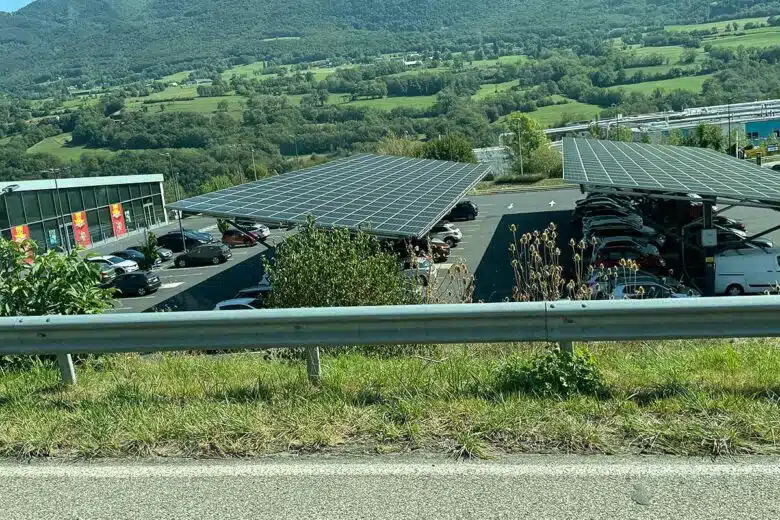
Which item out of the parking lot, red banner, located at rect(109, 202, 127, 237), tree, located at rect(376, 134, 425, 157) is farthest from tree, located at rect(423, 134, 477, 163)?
red banner, located at rect(109, 202, 127, 237)

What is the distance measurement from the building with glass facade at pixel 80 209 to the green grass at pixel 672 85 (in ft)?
355

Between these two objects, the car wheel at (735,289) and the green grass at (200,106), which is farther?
the green grass at (200,106)

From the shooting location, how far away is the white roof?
43969mm

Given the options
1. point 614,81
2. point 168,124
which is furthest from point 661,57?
point 168,124

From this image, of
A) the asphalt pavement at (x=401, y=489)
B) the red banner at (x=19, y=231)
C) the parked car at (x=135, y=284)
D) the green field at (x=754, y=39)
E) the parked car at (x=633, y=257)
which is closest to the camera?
the asphalt pavement at (x=401, y=489)

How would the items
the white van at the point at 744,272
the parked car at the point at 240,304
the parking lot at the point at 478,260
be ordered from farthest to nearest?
the parking lot at the point at 478,260, the white van at the point at 744,272, the parked car at the point at 240,304

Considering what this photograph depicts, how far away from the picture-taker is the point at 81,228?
50562mm

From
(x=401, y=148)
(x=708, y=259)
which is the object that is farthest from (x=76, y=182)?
(x=708, y=259)

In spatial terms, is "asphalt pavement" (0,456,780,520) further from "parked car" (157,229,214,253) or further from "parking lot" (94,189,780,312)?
"parked car" (157,229,214,253)

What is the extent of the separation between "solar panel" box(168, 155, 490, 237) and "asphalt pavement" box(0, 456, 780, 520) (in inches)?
524

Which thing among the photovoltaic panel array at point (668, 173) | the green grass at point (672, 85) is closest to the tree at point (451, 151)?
the photovoltaic panel array at point (668, 173)

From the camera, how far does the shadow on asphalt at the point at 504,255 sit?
24.5m

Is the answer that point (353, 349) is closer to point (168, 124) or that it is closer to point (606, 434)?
point (606, 434)

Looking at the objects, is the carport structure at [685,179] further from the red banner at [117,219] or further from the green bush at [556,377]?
the red banner at [117,219]
